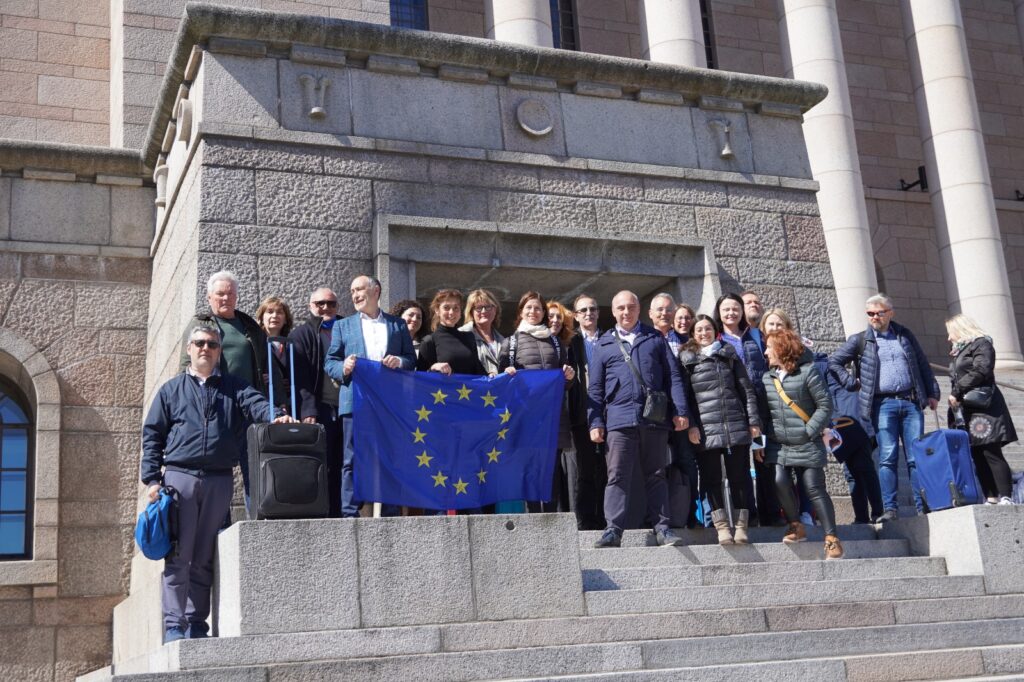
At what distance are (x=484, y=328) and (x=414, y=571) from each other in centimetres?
247

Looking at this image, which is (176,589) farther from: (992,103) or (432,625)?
(992,103)

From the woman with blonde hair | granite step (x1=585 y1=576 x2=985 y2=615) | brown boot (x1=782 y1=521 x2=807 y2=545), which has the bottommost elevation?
granite step (x1=585 y1=576 x2=985 y2=615)

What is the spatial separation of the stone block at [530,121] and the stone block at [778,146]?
82.8 inches

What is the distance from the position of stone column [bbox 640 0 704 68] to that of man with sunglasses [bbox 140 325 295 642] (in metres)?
11.7

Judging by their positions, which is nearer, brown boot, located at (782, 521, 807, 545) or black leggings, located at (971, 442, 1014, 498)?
brown boot, located at (782, 521, 807, 545)

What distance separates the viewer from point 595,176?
39.7 feet

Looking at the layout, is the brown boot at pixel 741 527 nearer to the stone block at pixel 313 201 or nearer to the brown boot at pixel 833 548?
the brown boot at pixel 833 548

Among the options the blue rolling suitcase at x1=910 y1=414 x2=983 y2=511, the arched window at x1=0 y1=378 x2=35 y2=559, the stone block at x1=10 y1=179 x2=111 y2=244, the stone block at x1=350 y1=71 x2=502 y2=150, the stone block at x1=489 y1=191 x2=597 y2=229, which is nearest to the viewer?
the blue rolling suitcase at x1=910 y1=414 x2=983 y2=511

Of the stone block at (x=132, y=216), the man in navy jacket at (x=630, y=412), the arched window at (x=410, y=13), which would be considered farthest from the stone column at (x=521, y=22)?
the man in navy jacket at (x=630, y=412)

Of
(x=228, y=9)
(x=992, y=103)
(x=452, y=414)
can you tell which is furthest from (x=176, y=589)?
(x=992, y=103)

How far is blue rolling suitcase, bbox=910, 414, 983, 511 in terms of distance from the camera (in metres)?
Answer: 9.16

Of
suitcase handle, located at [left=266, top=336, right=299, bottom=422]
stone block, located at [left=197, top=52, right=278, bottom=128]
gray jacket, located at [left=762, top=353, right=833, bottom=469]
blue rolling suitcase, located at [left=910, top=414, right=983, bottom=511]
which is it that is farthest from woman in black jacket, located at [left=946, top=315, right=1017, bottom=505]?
stone block, located at [left=197, top=52, right=278, bottom=128]

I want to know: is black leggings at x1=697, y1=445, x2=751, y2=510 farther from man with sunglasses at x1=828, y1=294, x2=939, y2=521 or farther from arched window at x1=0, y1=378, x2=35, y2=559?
arched window at x1=0, y1=378, x2=35, y2=559

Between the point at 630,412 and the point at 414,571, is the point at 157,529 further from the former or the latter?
the point at 630,412
